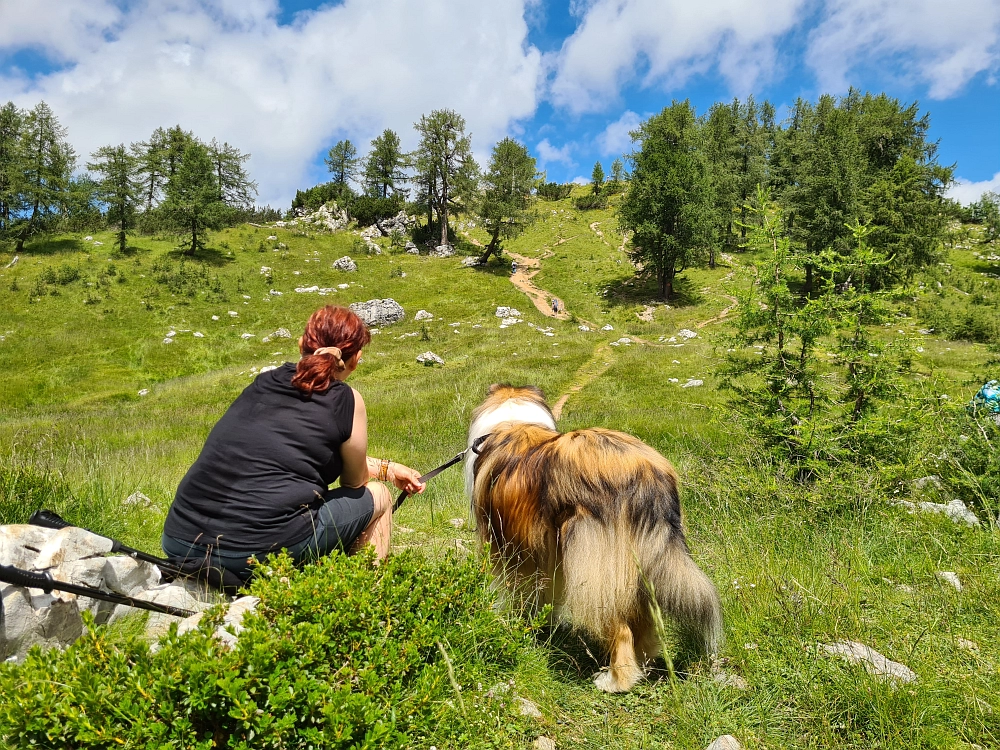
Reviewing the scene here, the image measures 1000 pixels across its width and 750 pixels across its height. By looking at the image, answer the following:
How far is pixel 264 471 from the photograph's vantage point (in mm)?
3012

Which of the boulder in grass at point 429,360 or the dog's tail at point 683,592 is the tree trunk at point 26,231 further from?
the dog's tail at point 683,592

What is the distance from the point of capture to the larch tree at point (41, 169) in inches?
1347

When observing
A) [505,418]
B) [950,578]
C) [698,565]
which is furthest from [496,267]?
[950,578]

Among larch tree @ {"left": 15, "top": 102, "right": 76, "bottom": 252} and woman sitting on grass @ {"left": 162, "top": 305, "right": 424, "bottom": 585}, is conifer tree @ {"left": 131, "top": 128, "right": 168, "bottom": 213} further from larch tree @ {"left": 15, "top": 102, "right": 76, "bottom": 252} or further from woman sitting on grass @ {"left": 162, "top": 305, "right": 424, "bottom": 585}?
woman sitting on grass @ {"left": 162, "top": 305, "right": 424, "bottom": 585}

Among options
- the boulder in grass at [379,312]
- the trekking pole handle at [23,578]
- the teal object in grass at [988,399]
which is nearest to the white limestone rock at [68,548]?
the trekking pole handle at [23,578]

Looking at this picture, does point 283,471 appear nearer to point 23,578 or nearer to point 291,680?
point 23,578

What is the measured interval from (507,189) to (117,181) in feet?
99.7

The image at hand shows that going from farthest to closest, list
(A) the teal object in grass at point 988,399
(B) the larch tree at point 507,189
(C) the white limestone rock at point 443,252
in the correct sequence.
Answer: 1. (C) the white limestone rock at point 443,252
2. (B) the larch tree at point 507,189
3. (A) the teal object in grass at point 988,399

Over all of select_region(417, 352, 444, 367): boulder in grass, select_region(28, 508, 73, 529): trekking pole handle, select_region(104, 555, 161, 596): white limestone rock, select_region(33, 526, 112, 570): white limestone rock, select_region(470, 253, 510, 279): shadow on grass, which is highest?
select_region(470, 253, 510, 279): shadow on grass

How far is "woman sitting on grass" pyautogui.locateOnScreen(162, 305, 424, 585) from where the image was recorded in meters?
2.96

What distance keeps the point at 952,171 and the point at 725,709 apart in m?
46.8

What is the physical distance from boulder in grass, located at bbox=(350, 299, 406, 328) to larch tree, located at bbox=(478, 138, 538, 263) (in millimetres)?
15416

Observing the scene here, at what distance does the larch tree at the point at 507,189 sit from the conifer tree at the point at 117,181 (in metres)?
27.4

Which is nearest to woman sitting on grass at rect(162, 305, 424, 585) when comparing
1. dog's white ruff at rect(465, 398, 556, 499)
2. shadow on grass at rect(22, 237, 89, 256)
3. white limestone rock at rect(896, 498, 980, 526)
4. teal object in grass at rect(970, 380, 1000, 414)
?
dog's white ruff at rect(465, 398, 556, 499)
